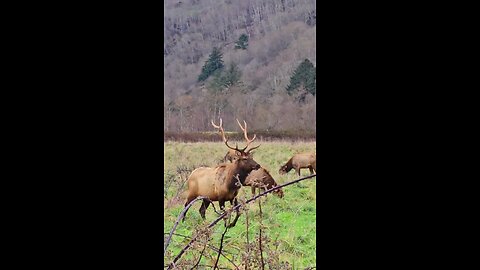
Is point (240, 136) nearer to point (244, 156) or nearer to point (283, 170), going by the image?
point (244, 156)

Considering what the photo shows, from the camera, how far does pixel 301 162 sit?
6.23 feet

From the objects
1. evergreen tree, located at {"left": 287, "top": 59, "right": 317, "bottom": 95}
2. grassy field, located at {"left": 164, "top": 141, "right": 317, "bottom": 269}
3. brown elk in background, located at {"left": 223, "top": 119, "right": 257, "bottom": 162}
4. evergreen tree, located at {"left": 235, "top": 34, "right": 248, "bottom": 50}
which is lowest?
grassy field, located at {"left": 164, "top": 141, "right": 317, "bottom": 269}

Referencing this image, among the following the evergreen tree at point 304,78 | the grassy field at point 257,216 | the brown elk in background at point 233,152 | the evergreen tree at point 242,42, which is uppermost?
the evergreen tree at point 242,42

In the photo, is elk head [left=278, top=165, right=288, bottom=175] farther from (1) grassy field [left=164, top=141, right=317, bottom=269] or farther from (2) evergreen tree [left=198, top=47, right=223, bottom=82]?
(2) evergreen tree [left=198, top=47, right=223, bottom=82]

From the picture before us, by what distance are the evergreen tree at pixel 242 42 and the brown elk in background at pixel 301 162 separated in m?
0.39

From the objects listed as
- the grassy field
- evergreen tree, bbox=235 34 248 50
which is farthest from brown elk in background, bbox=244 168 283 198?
evergreen tree, bbox=235 34 248 50

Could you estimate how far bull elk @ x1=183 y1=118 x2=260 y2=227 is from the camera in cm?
194

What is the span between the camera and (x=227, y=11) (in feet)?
6.42

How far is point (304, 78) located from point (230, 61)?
245mm

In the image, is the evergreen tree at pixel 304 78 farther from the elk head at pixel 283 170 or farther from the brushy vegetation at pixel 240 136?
the elk head at pixel 283 170

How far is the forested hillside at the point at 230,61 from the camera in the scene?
1.93m

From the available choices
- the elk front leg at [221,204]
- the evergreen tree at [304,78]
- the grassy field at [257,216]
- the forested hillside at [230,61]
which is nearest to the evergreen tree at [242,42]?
the forested hillside at [230,61]
